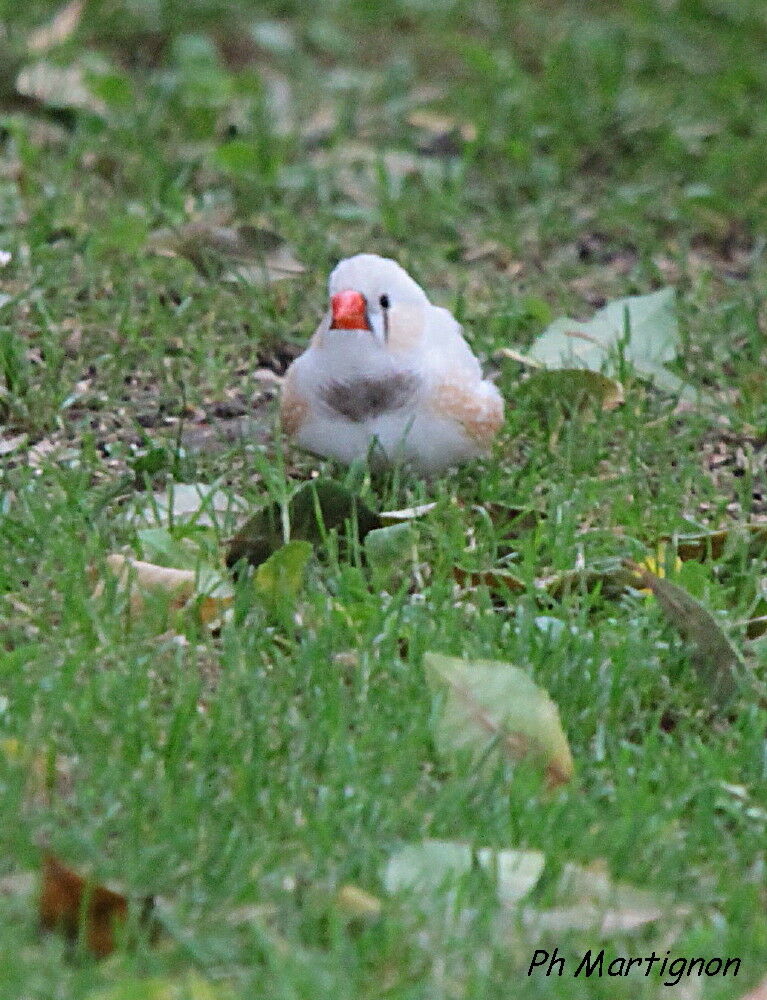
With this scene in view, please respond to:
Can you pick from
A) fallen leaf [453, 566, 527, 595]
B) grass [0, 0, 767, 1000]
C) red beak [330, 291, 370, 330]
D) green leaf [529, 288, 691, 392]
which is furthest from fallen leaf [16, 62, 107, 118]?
fallen leaf [453, 566, 527, 595]

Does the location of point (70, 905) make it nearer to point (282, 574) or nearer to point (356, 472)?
point (282, 574)

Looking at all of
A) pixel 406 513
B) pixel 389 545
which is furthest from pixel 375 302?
pixel 389 545

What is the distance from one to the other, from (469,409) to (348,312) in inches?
14.1

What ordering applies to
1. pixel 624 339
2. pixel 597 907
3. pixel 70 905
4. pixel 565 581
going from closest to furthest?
pixel 70 905
pixel 597 907
pixel 565 581
pixel 624 339

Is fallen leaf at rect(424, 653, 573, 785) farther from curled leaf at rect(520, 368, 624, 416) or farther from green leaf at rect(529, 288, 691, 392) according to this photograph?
green leaf at rect(529, 288, 691, 392)

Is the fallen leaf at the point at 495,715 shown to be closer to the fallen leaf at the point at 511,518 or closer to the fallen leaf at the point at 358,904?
the fallen leaf at the point at 358,904

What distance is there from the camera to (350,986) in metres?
2.29

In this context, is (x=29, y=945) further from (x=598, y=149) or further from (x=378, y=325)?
(x=598, y=149)

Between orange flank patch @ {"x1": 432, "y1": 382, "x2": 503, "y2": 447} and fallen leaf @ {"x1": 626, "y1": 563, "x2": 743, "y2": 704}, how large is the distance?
83 centimetres

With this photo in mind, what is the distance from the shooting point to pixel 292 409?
3.99 metres

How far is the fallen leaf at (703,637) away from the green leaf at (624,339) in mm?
1346

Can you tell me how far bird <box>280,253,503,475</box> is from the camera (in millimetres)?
3920

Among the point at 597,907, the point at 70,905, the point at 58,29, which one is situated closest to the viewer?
the point at 70,905

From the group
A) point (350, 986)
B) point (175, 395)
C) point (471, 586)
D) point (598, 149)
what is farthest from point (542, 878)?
point (598, 149)
